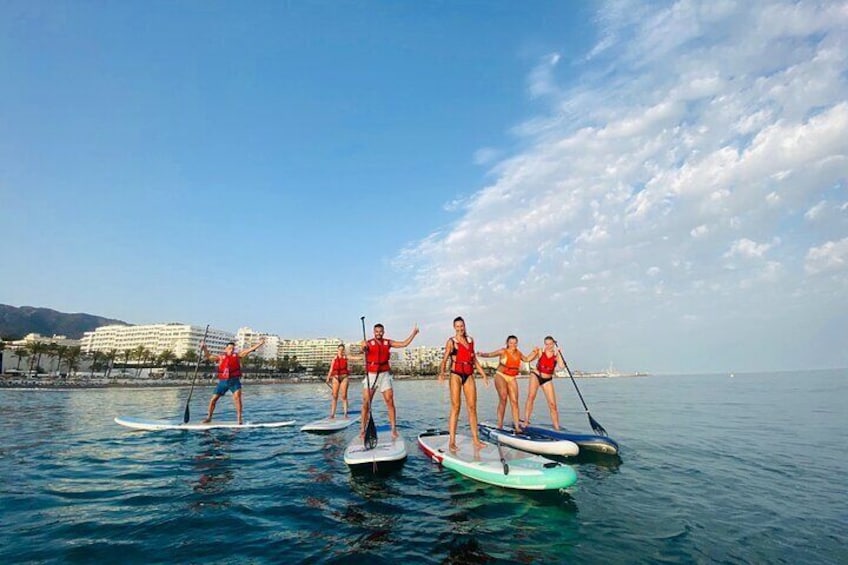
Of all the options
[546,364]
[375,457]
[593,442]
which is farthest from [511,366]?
[375,457]

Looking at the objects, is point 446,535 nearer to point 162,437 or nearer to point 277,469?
point 277,469

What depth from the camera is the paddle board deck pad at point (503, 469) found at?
8625 millimetres

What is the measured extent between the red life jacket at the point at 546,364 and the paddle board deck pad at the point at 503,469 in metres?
4.65

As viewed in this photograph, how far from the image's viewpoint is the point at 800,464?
1320 centimetres

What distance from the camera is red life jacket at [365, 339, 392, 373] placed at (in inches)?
478

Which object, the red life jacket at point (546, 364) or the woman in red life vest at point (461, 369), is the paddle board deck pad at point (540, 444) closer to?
the woman in red life vest at point (461, 369)

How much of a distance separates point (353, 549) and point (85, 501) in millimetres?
6051

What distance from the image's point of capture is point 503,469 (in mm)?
9031

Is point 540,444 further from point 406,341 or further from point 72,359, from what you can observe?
point 72,359

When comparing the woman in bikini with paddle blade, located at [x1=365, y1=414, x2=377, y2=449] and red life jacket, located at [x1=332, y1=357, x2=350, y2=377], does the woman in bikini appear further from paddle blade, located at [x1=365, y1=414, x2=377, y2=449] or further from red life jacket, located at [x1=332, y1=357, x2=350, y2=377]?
red life jacket, located at [x1=332, y1=357, x2=350, y2=377]

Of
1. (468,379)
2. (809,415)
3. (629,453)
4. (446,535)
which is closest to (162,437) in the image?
(468,379)

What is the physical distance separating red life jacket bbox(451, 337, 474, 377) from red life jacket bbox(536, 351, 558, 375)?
5.21m

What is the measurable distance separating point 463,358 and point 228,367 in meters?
11.5

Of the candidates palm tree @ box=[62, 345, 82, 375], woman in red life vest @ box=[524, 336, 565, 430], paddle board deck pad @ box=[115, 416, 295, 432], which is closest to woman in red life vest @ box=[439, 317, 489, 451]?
woman in red life vest @ box=[524, 336, 565, 430]
